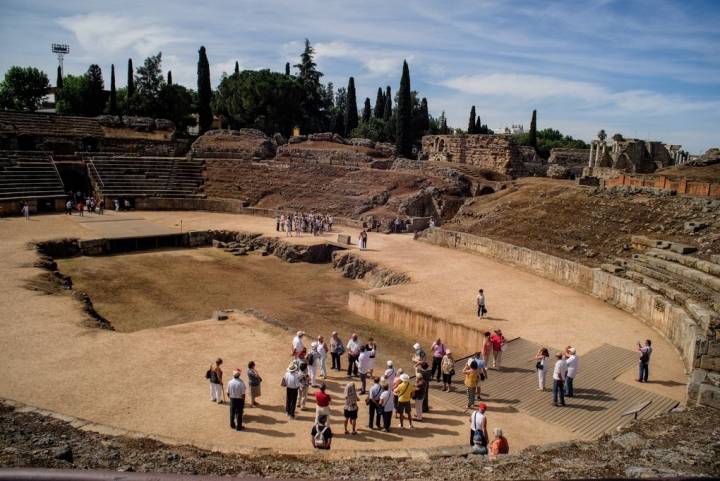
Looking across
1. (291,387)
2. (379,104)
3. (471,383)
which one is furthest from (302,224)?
(379,104)

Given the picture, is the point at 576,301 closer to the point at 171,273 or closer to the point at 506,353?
the point at 506,353

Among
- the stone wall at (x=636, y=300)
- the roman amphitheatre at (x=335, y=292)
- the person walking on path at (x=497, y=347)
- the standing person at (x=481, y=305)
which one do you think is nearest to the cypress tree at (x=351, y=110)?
the roman amphitheatre at (x=335, y=292)

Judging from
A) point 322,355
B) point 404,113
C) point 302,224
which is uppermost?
point 404,113

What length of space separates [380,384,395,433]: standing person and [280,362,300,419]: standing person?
164cm

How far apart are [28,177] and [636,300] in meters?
35.8

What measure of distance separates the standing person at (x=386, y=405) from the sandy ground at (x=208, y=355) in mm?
288

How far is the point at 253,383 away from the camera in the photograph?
10.4 m

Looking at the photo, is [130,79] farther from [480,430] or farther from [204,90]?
[480,430]

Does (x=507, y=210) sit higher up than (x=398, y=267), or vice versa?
(x=507, y=210)

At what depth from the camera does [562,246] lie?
22.7m

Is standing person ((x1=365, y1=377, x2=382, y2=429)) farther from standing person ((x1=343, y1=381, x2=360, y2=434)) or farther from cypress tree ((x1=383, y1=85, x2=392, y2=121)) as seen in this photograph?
cypress tree ((x1=383, y1=85, x2=392, y2=121))

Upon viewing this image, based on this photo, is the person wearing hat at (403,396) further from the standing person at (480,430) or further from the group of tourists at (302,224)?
the group of tourists at (302,224)

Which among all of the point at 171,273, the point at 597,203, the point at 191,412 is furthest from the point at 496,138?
the point at 191,412

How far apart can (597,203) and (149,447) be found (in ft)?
76.0
